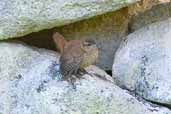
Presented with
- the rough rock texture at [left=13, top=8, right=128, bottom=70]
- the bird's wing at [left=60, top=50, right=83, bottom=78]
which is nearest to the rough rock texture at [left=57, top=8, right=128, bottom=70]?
the rough rock texture at [left=13, top=8, right=128, bottom=70]

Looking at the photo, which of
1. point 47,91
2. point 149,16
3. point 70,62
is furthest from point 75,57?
point 149,16

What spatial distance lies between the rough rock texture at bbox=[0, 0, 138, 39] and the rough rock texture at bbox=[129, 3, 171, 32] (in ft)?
1.37

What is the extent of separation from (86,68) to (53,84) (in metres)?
0.22

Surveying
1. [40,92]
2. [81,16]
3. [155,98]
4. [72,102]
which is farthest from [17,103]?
[155,98]

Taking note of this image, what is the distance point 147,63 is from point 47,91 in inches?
18.6

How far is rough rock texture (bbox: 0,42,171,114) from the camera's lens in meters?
2.03

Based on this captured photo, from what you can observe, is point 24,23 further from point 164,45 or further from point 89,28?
point 164,45

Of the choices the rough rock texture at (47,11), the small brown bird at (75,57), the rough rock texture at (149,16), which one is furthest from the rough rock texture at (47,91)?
the rough rock texture at (149,16)

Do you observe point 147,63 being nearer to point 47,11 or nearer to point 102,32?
point 102,32

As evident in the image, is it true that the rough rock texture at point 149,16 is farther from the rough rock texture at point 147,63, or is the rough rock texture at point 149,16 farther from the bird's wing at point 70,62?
the bird's wing at point 70,62

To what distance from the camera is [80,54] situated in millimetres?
2049

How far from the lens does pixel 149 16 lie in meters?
2.45

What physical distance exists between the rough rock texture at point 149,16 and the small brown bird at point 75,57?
1.34 ft

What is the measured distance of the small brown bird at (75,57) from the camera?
2027 mm
